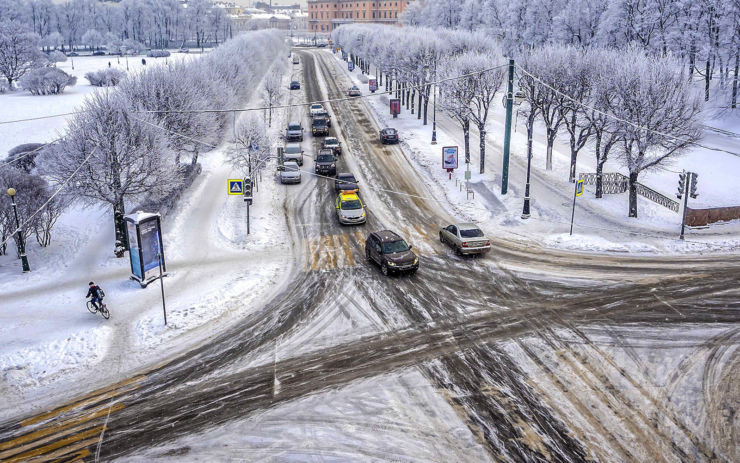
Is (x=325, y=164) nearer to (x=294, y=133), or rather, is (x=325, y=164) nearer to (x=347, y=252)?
(x=294, y=133)

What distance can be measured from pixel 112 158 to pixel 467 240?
1757 cm

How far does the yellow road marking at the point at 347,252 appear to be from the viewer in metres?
26.2

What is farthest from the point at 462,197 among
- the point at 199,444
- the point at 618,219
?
the point at 199,444

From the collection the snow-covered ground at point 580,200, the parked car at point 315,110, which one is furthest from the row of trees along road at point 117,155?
the parked car at point 315,110

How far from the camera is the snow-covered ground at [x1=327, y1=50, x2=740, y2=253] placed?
2816cm

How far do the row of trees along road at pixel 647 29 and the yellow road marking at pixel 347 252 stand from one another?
22.1 metres

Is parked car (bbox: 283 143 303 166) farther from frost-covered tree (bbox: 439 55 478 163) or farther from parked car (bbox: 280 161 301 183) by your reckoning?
frost-covered tree (bbox: 439 55 478 163)

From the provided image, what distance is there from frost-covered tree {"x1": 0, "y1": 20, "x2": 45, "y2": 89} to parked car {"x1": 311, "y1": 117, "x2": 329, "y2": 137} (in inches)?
2736

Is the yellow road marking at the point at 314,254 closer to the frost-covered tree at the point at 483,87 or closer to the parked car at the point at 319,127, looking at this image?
the frost-covered tree at the point at 483,87

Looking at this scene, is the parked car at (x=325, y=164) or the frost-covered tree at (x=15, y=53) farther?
the frost-covered tree at (x=15, y=53)

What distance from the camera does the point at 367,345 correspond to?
1858 centimetres

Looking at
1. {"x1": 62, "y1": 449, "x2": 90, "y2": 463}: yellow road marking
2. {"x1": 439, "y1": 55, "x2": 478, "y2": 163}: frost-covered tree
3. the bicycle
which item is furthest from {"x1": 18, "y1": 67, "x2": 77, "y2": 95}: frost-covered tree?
{"x1": 62, "y1": 449, "x2": 90, "y2": 463}: yellow road marking

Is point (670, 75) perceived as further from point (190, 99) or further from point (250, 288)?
point (190, 99)

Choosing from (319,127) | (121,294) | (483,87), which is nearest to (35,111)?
(319,127)
